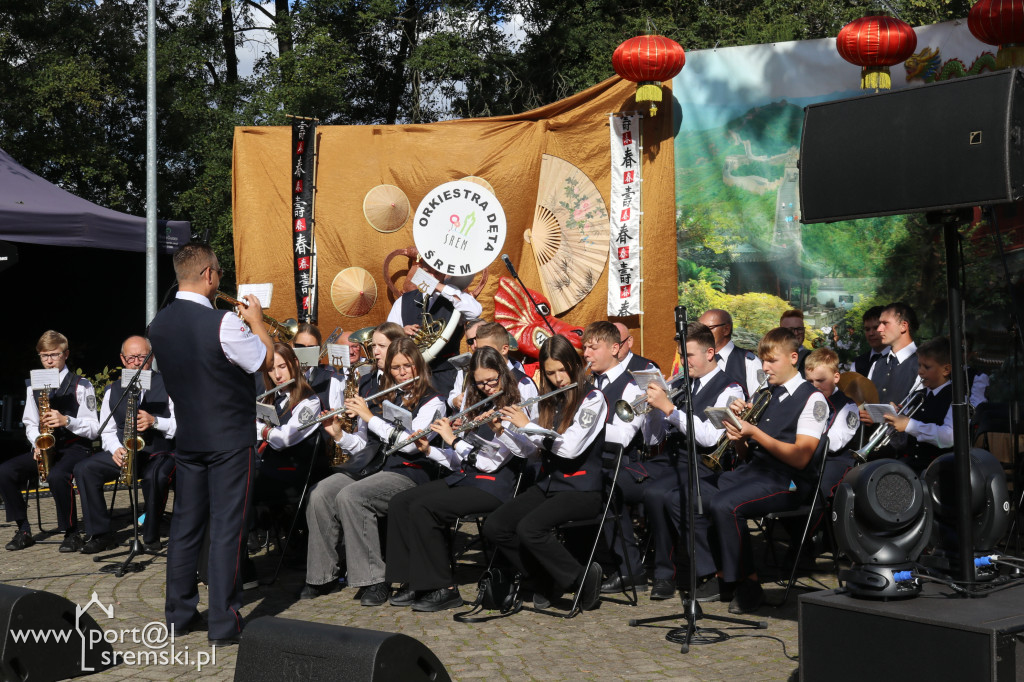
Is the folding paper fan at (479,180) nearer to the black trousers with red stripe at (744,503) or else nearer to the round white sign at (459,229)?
the round white sign at (459,229)

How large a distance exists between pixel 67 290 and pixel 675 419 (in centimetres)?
1106

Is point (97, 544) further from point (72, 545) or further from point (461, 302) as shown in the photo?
point (461, 302)

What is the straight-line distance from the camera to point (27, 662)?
4270 mm

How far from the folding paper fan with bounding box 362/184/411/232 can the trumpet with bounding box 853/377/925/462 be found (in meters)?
6.16

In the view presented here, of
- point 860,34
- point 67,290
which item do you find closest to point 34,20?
point 67,290

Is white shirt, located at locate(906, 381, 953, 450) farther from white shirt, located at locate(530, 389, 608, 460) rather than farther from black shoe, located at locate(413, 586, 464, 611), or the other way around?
black shoe, located at locate(413, 586, 464, 611)

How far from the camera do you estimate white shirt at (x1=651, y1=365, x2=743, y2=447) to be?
6.04 metres

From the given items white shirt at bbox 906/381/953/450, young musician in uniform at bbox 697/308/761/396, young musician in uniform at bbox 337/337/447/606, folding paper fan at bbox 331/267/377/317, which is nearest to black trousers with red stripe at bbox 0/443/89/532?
young musician in uniform at bbox 337/337/447/606

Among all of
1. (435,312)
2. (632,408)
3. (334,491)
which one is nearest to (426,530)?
(334,491)

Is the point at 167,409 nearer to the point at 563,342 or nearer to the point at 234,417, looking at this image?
the point at 234,417

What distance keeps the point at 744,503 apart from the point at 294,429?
2.88 metres

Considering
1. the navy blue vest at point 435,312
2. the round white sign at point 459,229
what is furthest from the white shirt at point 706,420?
the round white sign at point 459,229

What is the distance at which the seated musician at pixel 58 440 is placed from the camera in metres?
8.05

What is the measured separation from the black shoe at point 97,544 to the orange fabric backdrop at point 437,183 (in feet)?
13.4
